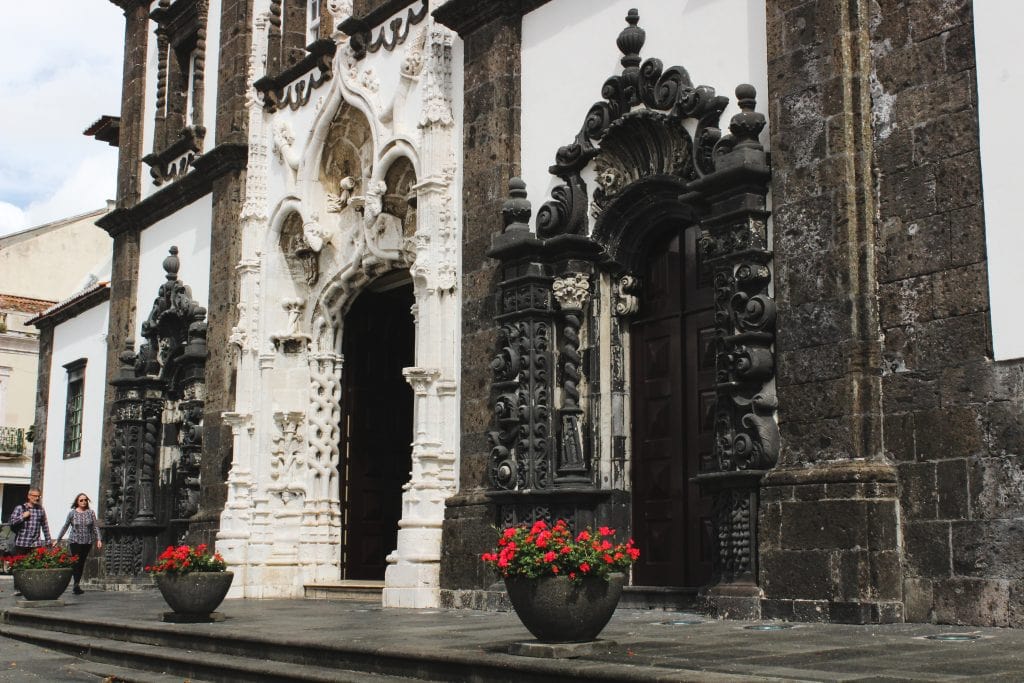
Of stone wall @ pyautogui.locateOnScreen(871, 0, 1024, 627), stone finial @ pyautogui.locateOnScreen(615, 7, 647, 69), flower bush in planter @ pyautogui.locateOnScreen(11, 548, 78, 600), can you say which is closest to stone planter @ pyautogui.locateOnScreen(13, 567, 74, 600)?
flower bush in planter @ pyautogui.locateOnScreen(11, 548, 78, 600)

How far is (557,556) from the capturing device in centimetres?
845

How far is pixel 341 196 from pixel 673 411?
6.81 meters

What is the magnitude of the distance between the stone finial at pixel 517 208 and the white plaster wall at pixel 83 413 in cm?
1356

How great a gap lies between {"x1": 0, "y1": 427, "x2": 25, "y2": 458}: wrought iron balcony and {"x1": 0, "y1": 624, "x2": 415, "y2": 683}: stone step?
3033 cm

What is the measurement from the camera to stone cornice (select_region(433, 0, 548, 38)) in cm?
1480

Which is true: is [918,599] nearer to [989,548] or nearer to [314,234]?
[989,548]

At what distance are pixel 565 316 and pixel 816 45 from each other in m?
3.93

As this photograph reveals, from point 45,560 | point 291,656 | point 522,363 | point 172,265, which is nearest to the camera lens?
point 291,656

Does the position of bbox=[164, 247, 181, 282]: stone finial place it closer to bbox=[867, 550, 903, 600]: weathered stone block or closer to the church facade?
the church facade

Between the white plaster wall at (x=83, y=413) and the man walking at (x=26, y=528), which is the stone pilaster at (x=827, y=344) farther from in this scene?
the white plaster wall at (x=83, y=413)

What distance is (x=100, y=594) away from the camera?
2005cm

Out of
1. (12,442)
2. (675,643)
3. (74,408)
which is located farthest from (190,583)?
(12,442)

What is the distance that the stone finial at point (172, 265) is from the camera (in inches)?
848

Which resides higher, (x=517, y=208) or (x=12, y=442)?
Answer: (x=517, y=208)
